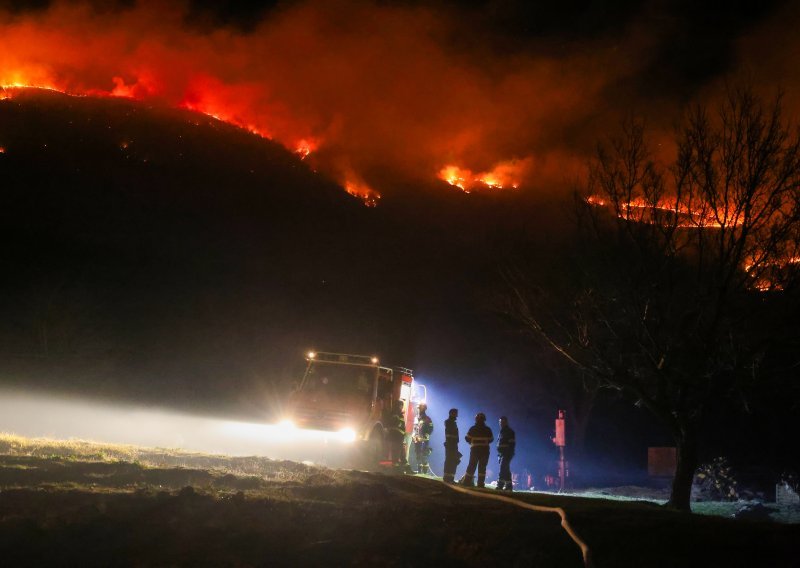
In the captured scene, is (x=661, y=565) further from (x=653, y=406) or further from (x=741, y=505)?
(x=741, y=505)

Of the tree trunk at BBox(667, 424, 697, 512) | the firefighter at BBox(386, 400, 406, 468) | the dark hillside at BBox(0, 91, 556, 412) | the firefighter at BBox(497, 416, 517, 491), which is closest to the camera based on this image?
the tree trunk at BBox(667, 424, 697, 512)

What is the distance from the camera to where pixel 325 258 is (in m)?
57.7

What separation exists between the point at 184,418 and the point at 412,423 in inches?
418

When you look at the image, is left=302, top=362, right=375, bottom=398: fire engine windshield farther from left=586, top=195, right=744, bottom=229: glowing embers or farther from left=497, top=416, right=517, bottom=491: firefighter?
left=586, top=195, right=744, bottom=229: glowing embers

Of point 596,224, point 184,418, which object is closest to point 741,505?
point 596,224

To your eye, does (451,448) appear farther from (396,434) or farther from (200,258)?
(200,258)

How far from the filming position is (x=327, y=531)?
9.04 meters

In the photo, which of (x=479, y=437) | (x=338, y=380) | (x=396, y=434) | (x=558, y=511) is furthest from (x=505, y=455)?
(x=558, y=511)

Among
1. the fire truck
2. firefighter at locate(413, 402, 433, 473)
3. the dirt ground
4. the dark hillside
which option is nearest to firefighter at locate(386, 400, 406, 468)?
the fire truck

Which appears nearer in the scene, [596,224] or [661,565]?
[661,565]

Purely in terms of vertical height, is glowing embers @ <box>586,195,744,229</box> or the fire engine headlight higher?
glowing embers @ <box>586,195,744,229</box>

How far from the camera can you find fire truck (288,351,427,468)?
17.7 metres

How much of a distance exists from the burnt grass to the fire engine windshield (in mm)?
6955

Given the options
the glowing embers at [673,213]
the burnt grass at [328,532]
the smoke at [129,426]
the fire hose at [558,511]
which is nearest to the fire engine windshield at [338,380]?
the smoke at [129,426]
